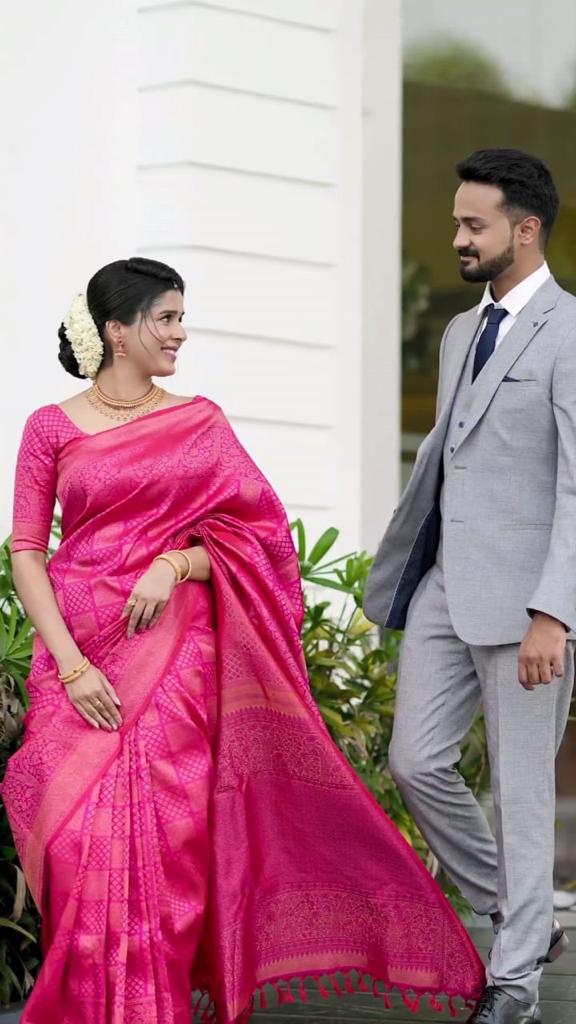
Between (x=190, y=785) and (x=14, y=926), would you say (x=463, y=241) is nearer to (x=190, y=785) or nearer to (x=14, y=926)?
(x=190, y=785)

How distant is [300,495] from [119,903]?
2817mm

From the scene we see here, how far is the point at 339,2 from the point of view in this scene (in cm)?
669

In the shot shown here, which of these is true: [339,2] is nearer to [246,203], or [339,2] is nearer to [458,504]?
[246,203]

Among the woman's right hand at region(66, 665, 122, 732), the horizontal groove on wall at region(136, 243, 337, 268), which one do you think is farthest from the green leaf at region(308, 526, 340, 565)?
the woman's right hand at region(66, 665, 122, 732)

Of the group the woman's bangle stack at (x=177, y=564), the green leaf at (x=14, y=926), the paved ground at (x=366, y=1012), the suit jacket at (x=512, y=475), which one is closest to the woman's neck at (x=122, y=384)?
A: the woman's bangle stack at (x=177, y=564)

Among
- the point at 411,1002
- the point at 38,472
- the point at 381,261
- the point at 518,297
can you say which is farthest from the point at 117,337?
the point at 381,261

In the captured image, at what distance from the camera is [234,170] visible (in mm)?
6473

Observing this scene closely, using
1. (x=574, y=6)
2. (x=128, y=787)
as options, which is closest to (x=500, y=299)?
(x=128, y=787)

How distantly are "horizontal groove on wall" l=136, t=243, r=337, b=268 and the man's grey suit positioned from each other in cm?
203

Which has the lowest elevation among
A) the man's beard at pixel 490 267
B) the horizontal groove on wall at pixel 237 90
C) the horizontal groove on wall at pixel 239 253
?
the man's beard at pixel 490 267

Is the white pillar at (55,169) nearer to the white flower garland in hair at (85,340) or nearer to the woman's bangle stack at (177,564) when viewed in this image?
the white flower garland in hair at (85,340)

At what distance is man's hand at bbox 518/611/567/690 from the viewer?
165 inches

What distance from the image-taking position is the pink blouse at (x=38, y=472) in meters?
4.28

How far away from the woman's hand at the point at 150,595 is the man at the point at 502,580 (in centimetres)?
67
